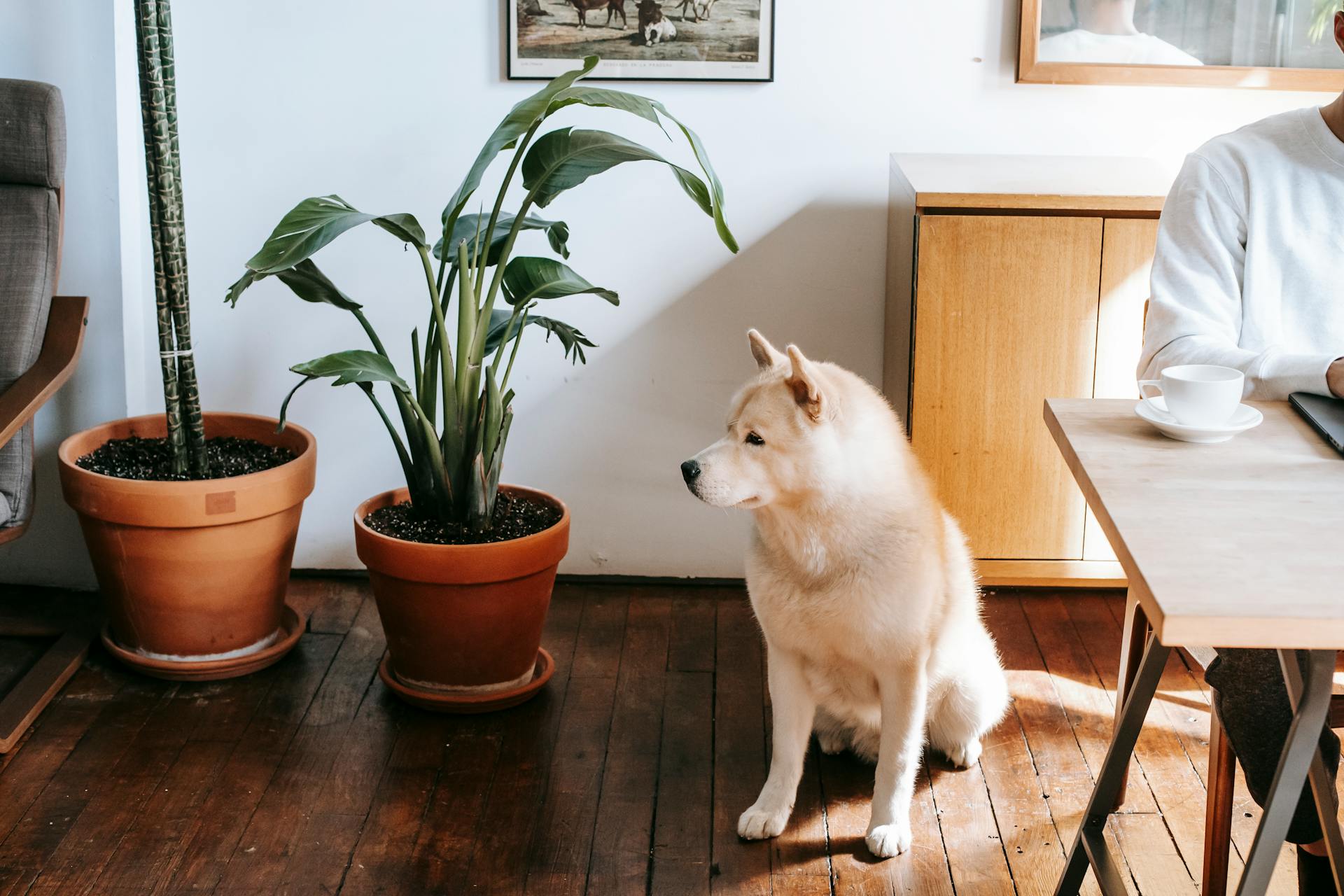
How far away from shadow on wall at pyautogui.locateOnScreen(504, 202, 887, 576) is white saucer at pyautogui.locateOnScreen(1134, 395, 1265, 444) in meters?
1.38

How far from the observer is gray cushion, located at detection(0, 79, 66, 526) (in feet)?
7.43

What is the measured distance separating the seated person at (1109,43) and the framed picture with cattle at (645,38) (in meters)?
0.61

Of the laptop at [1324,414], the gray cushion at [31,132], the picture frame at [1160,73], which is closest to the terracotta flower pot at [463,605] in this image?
the gray cushion at [31,132]

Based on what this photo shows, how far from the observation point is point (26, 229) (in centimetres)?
234

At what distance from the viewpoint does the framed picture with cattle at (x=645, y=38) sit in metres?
2.52

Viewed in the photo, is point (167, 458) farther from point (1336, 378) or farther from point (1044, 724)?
point (1336, 378)

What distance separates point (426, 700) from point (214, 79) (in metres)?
1.42

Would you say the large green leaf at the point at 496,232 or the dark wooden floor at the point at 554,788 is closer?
the dark wooden floor at the point at 554,788

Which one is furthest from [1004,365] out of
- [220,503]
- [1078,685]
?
[220,503]

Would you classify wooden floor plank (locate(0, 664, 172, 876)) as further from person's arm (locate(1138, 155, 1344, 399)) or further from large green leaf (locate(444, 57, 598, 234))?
person's arm (locate(1138, 155, 1344, 399))

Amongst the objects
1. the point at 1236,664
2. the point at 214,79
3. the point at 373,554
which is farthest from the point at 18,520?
the point at 1236,664

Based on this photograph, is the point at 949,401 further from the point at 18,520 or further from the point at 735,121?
the point at 18,520

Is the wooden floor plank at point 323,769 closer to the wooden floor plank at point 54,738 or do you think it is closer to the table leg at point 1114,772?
the wooden floor plank at point 54,738

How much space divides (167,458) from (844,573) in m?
1.46
